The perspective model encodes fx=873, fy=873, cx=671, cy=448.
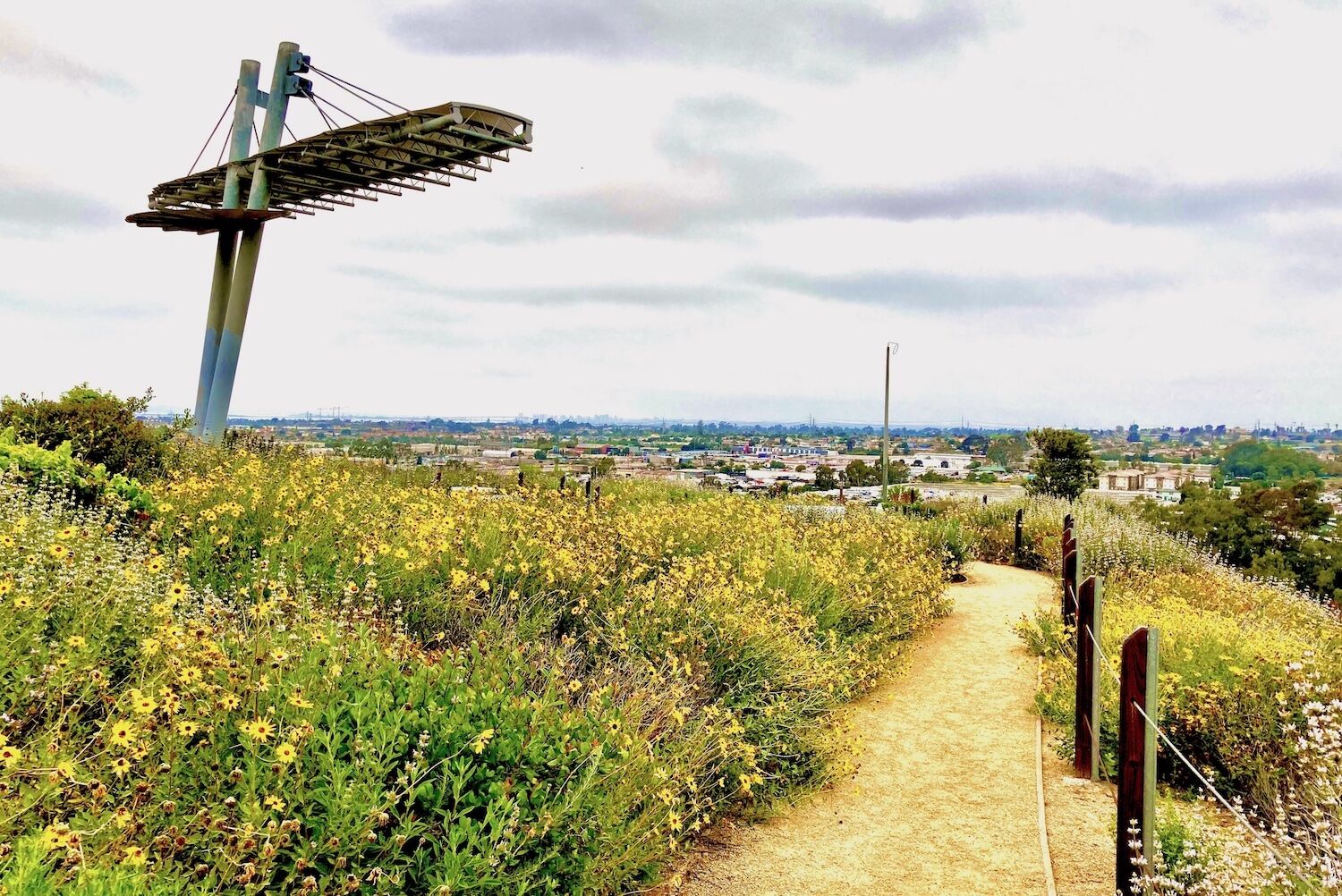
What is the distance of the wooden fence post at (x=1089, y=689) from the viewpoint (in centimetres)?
509

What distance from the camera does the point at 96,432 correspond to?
8.77m

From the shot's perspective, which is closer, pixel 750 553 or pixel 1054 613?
pixel 750 553

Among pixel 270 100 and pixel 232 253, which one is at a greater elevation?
pixel 270 100

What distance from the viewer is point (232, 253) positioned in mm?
16375

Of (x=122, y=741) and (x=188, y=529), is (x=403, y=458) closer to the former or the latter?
(x=188, y=529)

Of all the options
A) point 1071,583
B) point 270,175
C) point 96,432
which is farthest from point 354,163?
point 1071,583

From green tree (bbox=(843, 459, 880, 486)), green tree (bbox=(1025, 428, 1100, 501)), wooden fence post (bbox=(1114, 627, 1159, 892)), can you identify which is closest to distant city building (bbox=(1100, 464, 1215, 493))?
green tree (bbox=(1025, 428, 1100, 501))

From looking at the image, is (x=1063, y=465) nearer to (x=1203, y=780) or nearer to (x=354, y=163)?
(x=354, y=163)

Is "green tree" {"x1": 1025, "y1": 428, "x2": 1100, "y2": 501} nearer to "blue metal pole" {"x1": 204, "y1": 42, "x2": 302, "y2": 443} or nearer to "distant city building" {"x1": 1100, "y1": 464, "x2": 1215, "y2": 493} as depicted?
"distant city building" {"x1": 1100, "y1": 464, "x2": 1215, "y2": 493}

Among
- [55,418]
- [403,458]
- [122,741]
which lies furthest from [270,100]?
[122,741]

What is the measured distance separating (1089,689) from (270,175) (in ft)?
49.7

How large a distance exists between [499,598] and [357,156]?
1119 centimetres

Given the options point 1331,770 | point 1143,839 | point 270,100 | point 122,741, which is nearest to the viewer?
point 122,741

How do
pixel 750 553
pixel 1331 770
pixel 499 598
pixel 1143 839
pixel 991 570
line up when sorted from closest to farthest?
pixel 1143 839 → pixel 1331 770 → pixel 499 598 → pixel 750 553 → pixel 991 570
